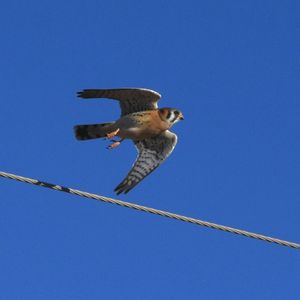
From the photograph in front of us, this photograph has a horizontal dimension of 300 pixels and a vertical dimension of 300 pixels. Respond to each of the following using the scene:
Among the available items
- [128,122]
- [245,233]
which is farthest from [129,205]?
[128,122]

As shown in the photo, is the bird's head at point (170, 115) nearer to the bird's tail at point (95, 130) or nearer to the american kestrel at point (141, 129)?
the american kestrel at point (141, 129)

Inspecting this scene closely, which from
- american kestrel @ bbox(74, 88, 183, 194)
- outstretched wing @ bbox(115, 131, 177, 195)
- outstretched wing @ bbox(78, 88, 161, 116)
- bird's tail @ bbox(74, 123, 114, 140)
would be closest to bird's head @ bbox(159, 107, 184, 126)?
american kestrel @ bbox(74, 88, 183, 194)

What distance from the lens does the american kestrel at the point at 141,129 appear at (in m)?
14.6

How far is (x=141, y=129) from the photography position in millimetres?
14930

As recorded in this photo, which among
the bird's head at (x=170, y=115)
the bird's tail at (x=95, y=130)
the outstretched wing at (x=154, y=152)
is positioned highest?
the bird's head at (x=170, y=115)

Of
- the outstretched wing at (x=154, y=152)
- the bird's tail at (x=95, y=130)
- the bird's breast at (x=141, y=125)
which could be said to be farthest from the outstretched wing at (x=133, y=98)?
the outstretched wing at (x=154, y=152)

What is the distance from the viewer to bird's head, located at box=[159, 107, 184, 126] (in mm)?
15062

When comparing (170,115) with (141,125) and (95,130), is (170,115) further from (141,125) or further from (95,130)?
(95,130)

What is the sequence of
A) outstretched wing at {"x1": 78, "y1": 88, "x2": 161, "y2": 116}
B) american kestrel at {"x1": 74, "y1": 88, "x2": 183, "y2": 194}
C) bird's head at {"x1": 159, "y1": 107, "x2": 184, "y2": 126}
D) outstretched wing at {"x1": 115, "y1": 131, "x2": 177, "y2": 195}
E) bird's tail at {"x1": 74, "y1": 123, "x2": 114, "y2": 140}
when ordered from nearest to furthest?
1. outstretched wing at {"x1": 78, "y1": 88, "x2": 161, "y2": 116}
2. american kestrel at {"x1": 74, "y1": 88, "x2": 183, "y2": 194}
3. bird's tail at {"x1": 74, "y1": 123, "x2": 114, "y2": 140}
4. bird's head at {"x1": 159, "y1": 107, "x2": 184, "y2": 126}
5. outstretched wing at {"x1": 115, "y1": 131, "x2": 177, "y2": 195}

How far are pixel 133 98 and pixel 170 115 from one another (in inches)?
28.3

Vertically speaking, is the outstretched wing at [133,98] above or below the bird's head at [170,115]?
below

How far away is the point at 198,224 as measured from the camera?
9.05 meters

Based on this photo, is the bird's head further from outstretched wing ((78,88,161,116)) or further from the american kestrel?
outstretched wing ((78,88,161,116))

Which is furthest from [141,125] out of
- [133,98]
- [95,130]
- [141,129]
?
[95,130]
